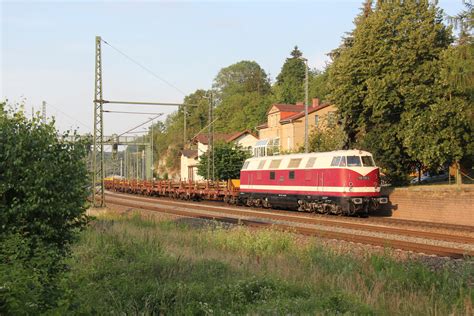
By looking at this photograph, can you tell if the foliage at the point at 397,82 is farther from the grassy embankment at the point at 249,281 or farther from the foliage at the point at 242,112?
the foliage at the point at 242,112

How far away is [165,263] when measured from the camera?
988cm

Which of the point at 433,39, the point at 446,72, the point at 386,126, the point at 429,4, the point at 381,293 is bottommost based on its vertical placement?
the point at 381,293

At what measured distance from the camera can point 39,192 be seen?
26.1 ft

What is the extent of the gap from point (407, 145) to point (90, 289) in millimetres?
24052

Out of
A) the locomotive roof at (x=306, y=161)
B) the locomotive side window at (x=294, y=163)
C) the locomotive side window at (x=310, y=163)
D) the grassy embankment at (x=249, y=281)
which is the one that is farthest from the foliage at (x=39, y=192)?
the locomotive side window at (x=294, y=163)

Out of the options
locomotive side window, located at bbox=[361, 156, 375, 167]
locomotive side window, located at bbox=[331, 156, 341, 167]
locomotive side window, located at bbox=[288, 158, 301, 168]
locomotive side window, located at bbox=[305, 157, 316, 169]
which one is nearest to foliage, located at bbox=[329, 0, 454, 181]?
locomotive side window, located at bbox=[361, 156, 375, 167]

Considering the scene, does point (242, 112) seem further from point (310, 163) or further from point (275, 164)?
point (310, 163)

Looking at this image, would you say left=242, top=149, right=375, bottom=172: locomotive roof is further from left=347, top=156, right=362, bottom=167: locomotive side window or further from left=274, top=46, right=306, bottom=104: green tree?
left=274, top=46, right=306, bottom=104: green tree

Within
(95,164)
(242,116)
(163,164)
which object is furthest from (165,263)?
(163,164)

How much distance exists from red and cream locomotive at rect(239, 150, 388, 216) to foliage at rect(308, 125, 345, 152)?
6741 mm

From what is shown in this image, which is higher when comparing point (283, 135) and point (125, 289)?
point (283, 135)

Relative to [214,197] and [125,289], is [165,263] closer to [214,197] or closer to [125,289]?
[125,289]

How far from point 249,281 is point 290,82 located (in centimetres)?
10087

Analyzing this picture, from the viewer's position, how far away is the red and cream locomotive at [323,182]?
25.7 meters
